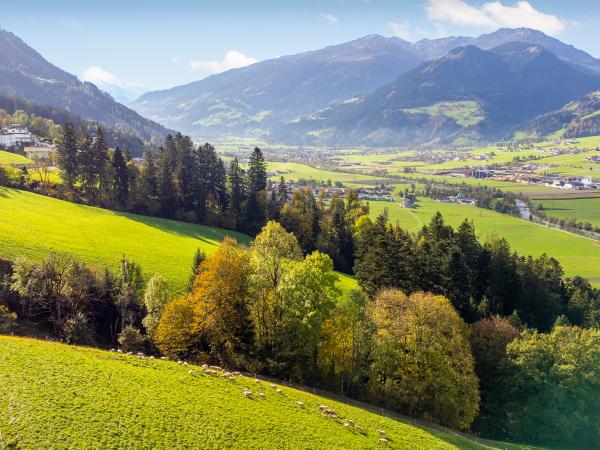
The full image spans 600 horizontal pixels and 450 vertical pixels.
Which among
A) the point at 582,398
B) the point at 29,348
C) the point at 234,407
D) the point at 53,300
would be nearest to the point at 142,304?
the point at 53,300

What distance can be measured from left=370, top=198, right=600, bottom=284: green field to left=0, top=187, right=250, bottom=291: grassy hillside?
2108 inches

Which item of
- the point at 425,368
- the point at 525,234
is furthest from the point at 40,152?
the point at 525,234

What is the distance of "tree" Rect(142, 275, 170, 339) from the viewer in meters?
47.3

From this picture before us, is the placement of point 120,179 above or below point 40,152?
below

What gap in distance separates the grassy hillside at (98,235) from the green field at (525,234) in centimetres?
5355

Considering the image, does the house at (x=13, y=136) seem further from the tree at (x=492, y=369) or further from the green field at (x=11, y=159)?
the tree at (x=492, y=369)

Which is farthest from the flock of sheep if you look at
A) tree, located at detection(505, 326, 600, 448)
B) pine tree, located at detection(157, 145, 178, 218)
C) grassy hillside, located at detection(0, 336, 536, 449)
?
pine tree, located at detection(157, 145, 178, 218)

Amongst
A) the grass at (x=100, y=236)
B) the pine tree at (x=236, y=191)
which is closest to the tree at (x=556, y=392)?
the grass at (x=100, y=236)

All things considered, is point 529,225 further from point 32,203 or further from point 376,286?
point 32,203

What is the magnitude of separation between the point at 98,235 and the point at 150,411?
46068 millimetres

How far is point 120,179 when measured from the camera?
323 feet

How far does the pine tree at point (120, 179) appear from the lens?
97188 millimetres

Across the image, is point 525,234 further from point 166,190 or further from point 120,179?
point 120,179

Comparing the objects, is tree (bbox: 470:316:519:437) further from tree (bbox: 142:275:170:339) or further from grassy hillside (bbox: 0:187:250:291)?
grassy hillside (bbox: 0:187:250:291)
